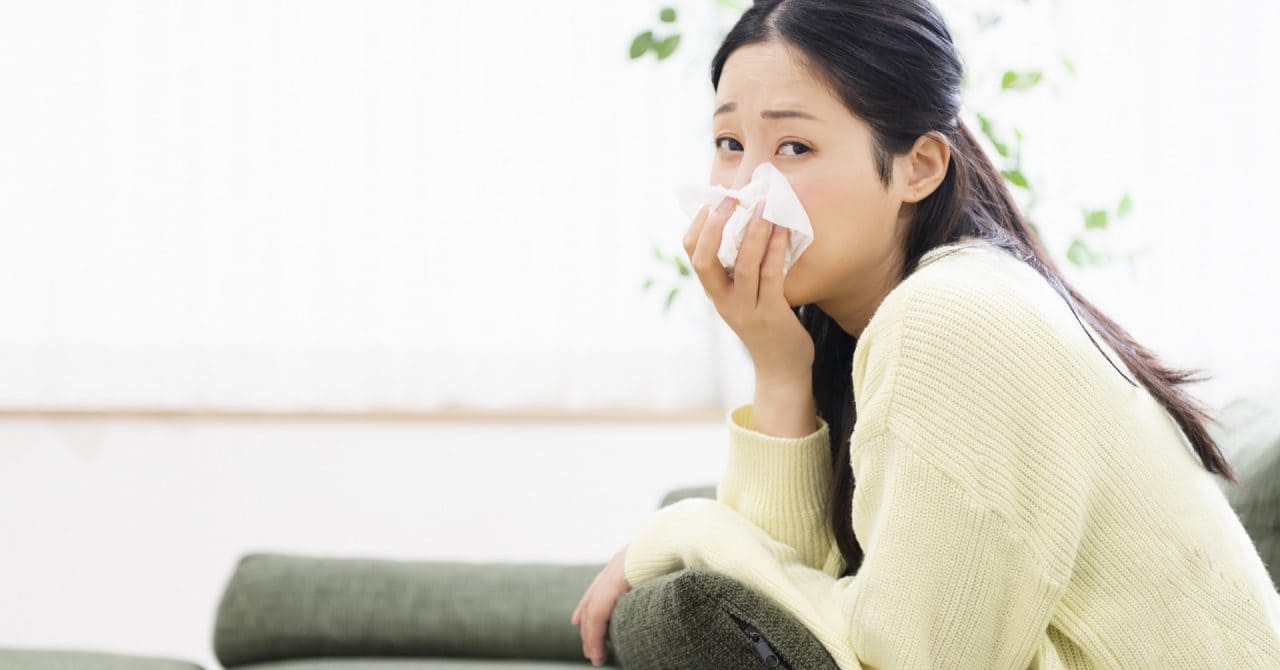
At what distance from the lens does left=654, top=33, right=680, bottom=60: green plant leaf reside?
1.96 meters

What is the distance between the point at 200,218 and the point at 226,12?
0.41 metres

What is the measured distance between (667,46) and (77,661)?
1.20m

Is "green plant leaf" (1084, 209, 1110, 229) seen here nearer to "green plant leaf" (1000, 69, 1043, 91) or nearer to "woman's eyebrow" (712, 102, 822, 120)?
"green plant leaf" (1000, 69, 1043, 91)

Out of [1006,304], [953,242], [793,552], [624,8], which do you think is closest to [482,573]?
[793,552]

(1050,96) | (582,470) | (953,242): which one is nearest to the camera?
(953,242)

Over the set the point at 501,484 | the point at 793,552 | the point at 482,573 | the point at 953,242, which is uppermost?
the point at 953,242

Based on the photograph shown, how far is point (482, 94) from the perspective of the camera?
249 centimetres

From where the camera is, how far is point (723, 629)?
3.31 ft

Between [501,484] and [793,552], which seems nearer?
[793,552]

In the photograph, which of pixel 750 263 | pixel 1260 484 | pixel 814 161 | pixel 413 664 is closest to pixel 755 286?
pixel 750 263

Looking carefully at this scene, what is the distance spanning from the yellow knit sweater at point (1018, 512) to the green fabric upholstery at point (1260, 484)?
0.65 ft

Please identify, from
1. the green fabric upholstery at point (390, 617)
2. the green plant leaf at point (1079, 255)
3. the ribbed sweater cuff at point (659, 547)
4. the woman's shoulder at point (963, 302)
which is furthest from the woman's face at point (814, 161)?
the green plant leaf at point (1079, 255)

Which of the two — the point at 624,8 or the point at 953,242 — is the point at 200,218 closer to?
the point at 624,8

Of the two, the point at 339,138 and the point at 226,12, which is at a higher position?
the point at 226,12
